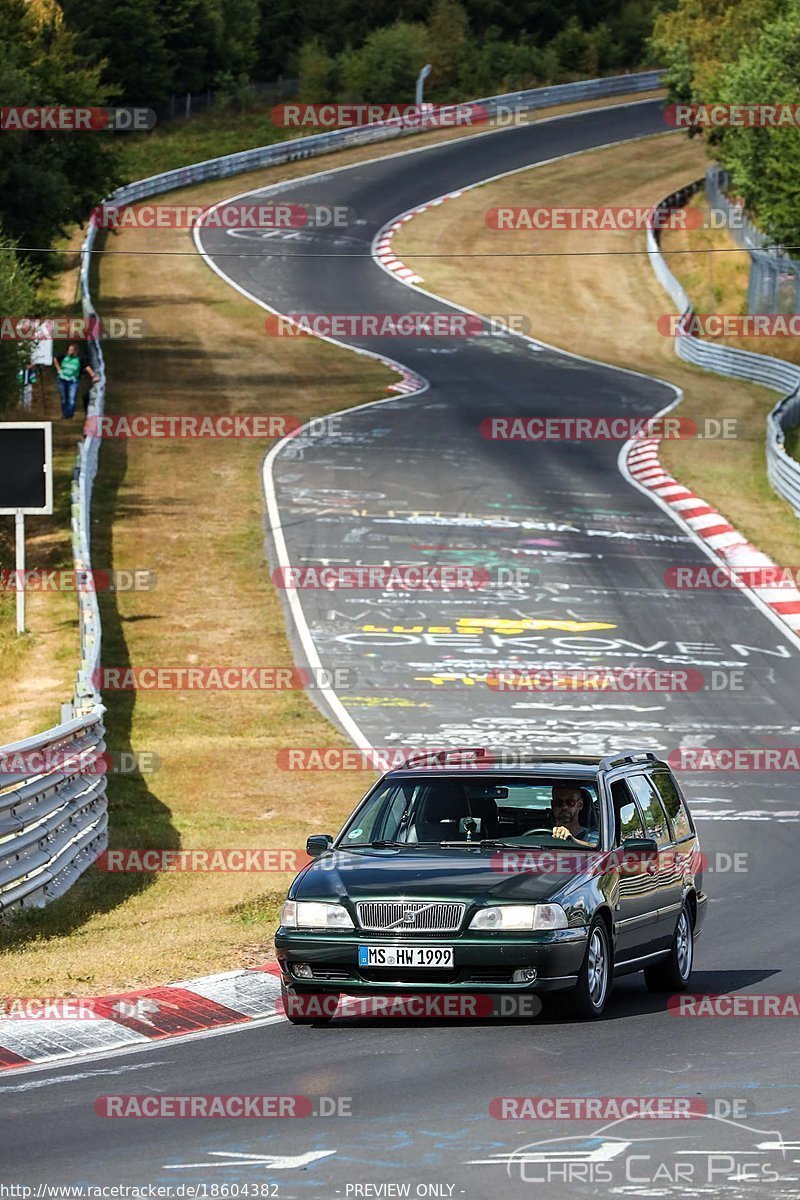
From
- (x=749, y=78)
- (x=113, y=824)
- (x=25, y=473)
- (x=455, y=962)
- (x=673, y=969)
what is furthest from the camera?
(x=749, y=78)

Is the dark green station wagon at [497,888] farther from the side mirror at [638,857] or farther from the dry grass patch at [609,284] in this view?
the dry grass patch at [609,284]

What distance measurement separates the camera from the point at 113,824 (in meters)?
18.9

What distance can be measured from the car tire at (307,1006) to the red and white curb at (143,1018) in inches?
12.0

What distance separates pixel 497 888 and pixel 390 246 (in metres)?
57.2

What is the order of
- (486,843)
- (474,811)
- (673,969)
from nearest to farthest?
1. (486,843)
2. (474,811)
3. (673,969)

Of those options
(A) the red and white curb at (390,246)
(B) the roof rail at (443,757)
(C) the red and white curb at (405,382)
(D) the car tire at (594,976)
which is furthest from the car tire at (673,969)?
(A) the red and white curb at (390,246)

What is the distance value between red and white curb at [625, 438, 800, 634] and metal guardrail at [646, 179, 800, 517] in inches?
62.9

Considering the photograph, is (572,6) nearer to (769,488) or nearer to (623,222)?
(623,222)

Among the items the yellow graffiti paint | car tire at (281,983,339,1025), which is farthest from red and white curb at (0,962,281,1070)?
the yellow graffiti paint

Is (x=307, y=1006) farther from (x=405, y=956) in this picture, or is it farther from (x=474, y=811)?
(x=474, y=811)

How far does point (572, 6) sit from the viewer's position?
111250 mm

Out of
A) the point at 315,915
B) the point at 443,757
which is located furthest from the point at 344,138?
the point at 315,915

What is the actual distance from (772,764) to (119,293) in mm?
41561

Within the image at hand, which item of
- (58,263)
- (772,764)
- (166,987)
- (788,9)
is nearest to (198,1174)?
(166,987)
